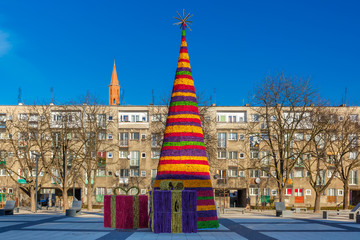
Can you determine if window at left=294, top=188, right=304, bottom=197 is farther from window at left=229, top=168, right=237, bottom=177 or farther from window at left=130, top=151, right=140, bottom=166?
window at left=130, top=151, right=140, bottom=166

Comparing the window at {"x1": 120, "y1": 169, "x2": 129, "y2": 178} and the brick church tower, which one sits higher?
the brick church tower

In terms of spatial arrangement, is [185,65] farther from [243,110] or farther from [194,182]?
[243,110]

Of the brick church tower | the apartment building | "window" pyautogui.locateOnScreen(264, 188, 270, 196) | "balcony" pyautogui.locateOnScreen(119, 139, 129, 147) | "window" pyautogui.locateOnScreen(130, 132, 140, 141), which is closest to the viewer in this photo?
the apartment building

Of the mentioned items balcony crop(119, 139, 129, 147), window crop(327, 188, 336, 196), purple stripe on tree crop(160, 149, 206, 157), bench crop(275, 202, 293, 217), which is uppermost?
balcony crop(119, 139, 129, 147)

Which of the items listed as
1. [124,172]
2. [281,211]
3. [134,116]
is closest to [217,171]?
[124,172]

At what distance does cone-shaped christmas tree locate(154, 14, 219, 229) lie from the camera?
1941 centimetres

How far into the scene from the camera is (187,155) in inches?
772

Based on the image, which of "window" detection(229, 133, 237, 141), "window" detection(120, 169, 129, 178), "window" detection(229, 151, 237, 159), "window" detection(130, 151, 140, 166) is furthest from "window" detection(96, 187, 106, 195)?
"window" detection(229, 133, 237, 141)

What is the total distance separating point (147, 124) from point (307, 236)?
41786 millimetres

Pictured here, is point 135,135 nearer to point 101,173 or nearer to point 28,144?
point 101,173

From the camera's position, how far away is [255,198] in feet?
191

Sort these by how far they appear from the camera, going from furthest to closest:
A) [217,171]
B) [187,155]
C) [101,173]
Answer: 1. [101,173]
2. [217,171]
3. [187,155]

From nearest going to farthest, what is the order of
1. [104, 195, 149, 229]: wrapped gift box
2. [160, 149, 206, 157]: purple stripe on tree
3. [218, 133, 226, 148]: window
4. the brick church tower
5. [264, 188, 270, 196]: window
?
[160, 149, 206, 157]: purple stripe on tree → [104, 195, 149, 229]: wrapped gift box → [264, 188, 270, 196]: window → [218, 133, 226, 148]: window → the brick church tower

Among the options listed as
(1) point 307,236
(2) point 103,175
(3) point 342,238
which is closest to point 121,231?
(1) point 307,236
